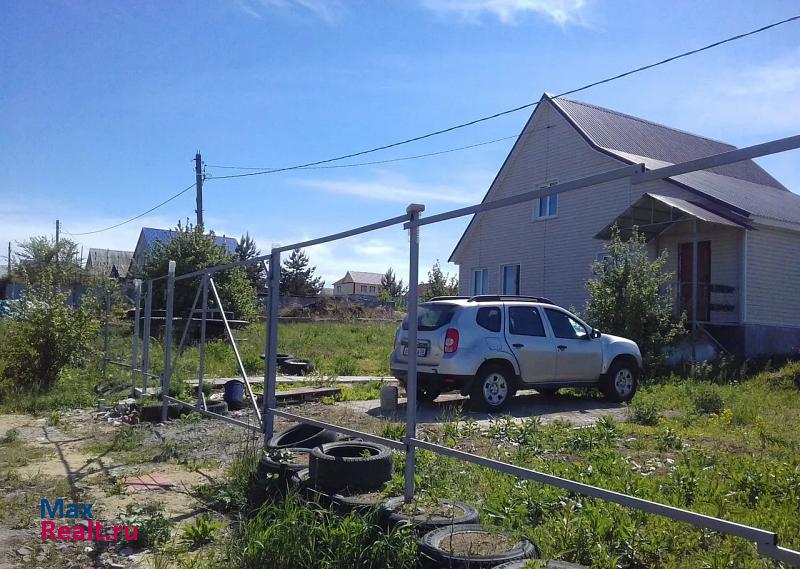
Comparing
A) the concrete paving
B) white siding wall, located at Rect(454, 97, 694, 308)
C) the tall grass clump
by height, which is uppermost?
white siding wall, located at Rect(454, 97, 694, 308)

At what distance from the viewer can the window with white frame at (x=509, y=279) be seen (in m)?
22.3

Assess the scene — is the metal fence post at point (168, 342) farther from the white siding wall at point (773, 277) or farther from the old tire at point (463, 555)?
the white siding wall at point (773, 277)

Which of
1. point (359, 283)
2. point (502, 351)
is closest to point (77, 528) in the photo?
point (502, 351)

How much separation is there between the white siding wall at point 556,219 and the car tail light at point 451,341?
34.3 feet

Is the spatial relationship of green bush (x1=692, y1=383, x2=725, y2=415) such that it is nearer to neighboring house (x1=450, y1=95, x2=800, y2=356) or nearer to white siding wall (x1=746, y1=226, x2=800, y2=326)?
neighboring house (x1=450, y1=95, x2=800, y2=356)

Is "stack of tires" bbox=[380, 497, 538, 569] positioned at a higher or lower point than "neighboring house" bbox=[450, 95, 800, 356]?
lower

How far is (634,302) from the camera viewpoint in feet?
48.8

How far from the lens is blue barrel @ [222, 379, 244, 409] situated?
10.4 metres

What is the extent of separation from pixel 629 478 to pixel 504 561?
2144 millimetres

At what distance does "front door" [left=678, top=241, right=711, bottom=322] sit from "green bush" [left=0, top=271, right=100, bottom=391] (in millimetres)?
14572

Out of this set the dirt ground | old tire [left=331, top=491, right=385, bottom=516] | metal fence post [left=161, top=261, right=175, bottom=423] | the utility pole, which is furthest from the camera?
the utility pole

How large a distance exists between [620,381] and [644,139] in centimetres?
1445

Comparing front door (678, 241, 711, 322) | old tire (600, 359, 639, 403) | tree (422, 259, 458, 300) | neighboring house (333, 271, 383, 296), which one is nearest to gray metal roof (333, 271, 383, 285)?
neighboring house (333, 271, 383, 296)

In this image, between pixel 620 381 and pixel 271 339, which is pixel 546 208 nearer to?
pixel 620 381
